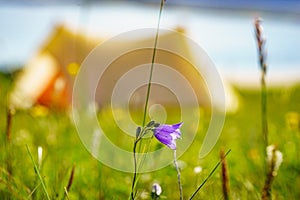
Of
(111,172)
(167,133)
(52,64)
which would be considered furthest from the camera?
(52,64)

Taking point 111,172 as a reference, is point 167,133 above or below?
above

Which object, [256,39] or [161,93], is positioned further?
[161,93]

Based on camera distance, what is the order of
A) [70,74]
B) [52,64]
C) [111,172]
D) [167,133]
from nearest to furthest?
[167,133], [111,172], [70,74], [52,64]

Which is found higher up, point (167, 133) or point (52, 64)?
point (167, 133)

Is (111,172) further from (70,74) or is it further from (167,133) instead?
(70,74)

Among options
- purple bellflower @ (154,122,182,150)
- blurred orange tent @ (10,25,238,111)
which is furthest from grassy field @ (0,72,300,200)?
blurred orange tent @ (10,25,238,111)

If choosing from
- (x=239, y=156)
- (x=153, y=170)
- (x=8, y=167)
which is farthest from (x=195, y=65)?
(x=8, y=167)

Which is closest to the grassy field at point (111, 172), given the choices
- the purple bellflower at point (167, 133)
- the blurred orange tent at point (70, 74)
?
the purple bellflower at point (167, 133)

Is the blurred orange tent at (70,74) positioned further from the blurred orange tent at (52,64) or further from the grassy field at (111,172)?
the grassy field at (111,172)

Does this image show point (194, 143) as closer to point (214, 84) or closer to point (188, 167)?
point (188, 167)

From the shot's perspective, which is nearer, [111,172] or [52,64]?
[111,172]

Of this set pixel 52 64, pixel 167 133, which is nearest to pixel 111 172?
pixel 167 133
